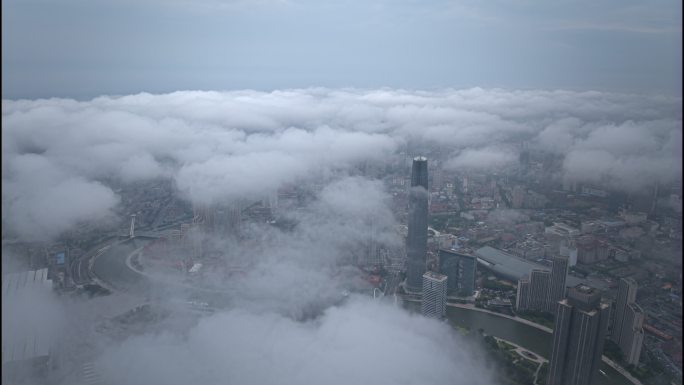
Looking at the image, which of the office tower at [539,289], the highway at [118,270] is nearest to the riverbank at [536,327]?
the office tower at [539,289]

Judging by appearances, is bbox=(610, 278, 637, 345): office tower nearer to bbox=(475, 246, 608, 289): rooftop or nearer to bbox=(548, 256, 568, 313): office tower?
bbox=(548, 256, 568, 313): office tower

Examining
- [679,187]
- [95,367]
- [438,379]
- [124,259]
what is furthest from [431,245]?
[95,367]

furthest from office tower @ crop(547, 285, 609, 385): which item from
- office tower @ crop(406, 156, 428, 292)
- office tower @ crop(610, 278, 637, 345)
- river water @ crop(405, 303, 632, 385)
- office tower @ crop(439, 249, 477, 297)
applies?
office tower @ crop(406, 156, 428, 292)

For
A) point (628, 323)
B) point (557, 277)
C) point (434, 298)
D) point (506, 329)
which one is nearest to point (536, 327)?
point (506, 329)

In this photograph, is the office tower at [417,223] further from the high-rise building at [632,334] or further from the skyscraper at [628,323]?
the high-rise building at [632,334]

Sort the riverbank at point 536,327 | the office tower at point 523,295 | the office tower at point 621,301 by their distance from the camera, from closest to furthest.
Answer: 1. the riverbank at point 536,327
2. the office tower at point 621,301
3. the office tower at point 523,295
